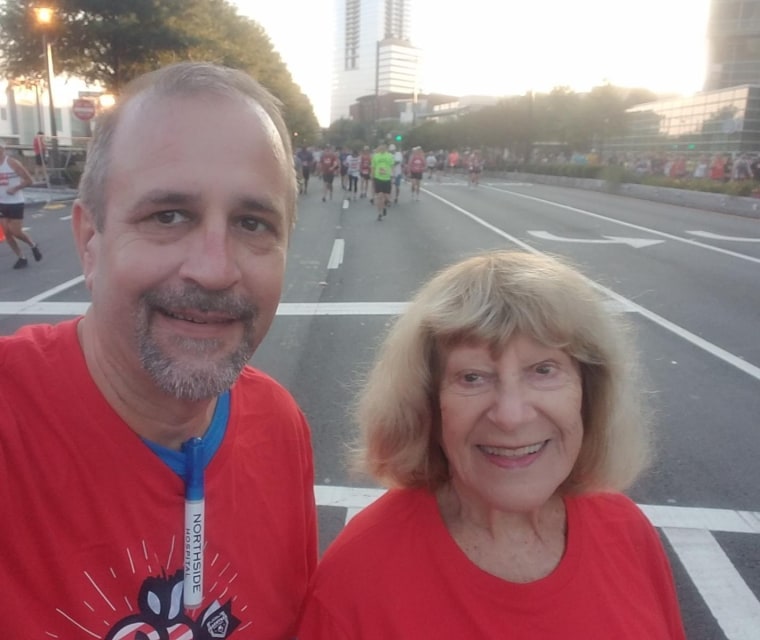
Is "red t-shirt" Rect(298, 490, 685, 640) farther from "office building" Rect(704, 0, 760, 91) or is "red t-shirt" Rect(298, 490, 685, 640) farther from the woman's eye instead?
"office building" Rect(704, 0, 760, 91)

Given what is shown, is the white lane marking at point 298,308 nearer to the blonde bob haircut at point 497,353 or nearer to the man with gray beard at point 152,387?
the blonde bob haircut at point 497,353

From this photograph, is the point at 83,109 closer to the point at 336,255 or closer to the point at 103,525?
the point at 336,255

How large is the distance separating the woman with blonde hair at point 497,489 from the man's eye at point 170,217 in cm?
65

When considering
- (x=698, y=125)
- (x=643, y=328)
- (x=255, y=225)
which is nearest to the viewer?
(x=255, y=225)

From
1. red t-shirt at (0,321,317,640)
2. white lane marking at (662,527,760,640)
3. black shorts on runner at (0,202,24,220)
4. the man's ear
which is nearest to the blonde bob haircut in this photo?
red t-shirt at (0,321,317,640)

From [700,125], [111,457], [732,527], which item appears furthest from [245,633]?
[700,125]

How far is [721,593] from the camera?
334 centimetres

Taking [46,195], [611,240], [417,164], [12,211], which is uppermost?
[417,164]

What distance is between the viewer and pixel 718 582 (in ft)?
11.3

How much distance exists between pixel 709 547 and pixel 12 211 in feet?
36.0

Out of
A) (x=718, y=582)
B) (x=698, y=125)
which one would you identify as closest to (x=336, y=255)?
(x=718, y=582)

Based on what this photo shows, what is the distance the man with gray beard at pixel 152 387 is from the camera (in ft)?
4.79

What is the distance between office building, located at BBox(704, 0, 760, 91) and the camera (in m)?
60.0

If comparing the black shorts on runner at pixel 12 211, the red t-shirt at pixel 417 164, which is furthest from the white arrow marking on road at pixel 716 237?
the black shorts on runner at pixel 12 211
